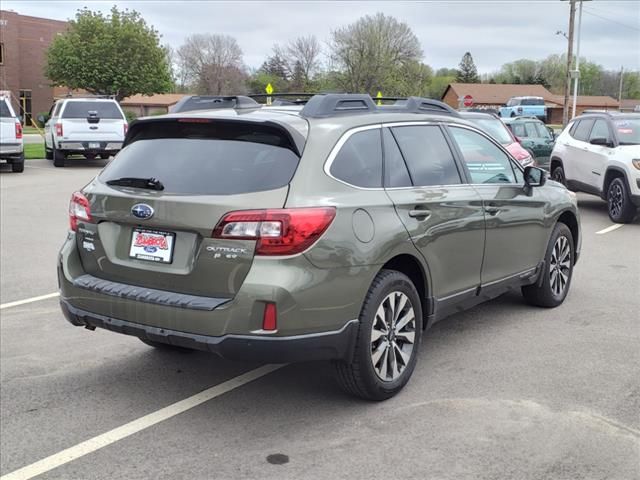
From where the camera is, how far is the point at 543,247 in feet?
20.2

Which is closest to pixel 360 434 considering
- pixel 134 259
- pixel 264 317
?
pixel 264 317

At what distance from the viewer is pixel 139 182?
13.9ft

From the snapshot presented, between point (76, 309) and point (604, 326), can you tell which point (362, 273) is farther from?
point (604, 326)

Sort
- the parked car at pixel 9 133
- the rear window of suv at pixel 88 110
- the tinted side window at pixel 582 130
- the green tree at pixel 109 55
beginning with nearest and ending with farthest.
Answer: the tinted side window at pixel 582 130 → the parked car at pixel 9 133 → the rear window of suv at pixel 88 110 → the green tree at pixel 109 55

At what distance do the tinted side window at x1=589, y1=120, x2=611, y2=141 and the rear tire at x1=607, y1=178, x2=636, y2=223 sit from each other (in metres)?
0.92

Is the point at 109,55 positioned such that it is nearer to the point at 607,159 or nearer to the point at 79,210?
the point at 607,159

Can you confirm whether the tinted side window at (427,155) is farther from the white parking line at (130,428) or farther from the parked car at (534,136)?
the parked car at (534,136)

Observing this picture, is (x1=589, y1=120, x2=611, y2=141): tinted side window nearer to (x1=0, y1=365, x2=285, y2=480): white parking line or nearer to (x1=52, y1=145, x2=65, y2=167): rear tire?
(x1=0, y1=365, x2=285, y2=480): white parking line

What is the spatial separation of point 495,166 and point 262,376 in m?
2.54

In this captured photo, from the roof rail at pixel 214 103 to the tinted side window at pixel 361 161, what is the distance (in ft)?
2.85

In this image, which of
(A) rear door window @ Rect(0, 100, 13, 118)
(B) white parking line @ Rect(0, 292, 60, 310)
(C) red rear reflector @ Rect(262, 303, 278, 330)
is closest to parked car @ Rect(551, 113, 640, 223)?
(B) white parking line @ Rect(0, 292, 60, 310)

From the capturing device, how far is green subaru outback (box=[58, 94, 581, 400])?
3.74m

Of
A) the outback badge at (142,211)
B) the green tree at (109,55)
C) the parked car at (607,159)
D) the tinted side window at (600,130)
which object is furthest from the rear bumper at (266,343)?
the green tree at (109,55)

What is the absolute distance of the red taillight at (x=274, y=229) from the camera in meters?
3.70
